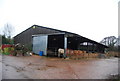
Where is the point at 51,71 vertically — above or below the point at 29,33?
below

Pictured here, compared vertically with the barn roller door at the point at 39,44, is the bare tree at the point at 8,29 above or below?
above

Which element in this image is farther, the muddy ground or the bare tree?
the bare tree

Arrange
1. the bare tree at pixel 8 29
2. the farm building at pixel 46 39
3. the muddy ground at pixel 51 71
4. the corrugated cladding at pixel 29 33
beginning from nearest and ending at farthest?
the muddy ground at pixel 51 71, the farm building at pixel 46 39, the corrugated cladding at pixel 29 33, the bare tree at pixel 8 29

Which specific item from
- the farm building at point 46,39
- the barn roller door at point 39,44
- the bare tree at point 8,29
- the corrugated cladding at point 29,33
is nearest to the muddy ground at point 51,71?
the farm building at point 46,39

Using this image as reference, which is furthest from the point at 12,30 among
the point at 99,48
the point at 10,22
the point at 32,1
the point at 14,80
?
the point at 14,80

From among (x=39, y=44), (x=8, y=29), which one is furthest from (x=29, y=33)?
(x=8, y=29)

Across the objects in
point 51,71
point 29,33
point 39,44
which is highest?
point 29,33

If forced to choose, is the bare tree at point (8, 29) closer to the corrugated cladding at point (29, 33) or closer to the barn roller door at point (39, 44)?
the corrugated cladding at point (29, 33)

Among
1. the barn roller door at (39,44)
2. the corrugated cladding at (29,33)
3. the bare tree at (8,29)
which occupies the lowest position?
the barn roller door at (39,44)

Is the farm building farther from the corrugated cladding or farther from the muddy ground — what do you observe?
the muddy ground

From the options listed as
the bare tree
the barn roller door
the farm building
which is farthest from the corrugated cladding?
the bare tree

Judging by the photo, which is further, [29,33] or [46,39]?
[29,33]

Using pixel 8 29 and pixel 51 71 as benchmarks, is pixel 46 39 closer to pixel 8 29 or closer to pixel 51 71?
pixel 51 71

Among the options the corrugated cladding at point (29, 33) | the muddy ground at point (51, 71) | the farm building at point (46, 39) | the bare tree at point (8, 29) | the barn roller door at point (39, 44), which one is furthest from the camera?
the bare tree at point (8, 29)
